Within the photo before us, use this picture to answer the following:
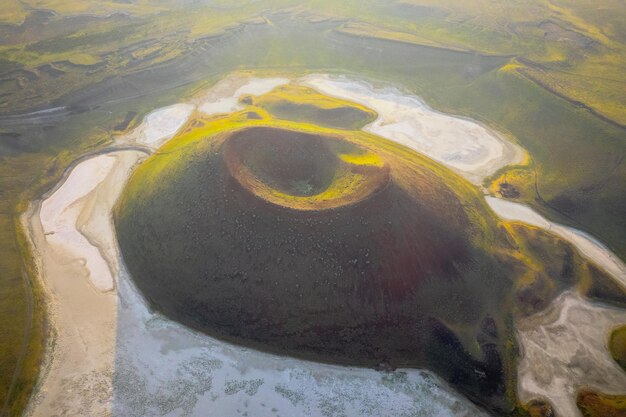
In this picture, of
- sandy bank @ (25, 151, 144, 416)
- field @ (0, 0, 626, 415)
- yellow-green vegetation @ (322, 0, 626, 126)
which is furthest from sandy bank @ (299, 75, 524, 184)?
sandy bank @ (25, 151, 144, 416)

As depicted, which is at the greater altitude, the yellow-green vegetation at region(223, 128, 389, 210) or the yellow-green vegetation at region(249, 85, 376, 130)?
the yellow-green vegetation at region(223, 128, 389, 210)

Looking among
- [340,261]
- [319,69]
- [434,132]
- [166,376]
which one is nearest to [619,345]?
[340,261]

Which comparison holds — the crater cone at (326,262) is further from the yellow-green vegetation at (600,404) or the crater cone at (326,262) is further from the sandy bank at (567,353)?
the yellow-green vegetation at (600,404)

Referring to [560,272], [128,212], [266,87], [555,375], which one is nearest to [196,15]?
[266,87]

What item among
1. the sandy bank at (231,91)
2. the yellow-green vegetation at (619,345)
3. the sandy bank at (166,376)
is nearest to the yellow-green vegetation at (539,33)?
the sandy bank at (231,91)

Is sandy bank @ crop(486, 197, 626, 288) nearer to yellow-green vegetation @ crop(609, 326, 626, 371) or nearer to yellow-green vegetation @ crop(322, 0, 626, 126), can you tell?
yellow-green vegetation @ crop(609, 326, 626, 371)

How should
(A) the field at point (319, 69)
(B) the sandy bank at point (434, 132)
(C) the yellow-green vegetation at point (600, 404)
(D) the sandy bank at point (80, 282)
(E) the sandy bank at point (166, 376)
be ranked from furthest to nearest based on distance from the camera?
1. (B) the sandy bank at point (434, 132)
2. (A) the field at point (319, 69)
3. (D) the sandy bank at point (80, 282)
4. (E) the sandy bank at point (166, 376)
5. (C) the yellow-green vegetation at point (600, 404)
